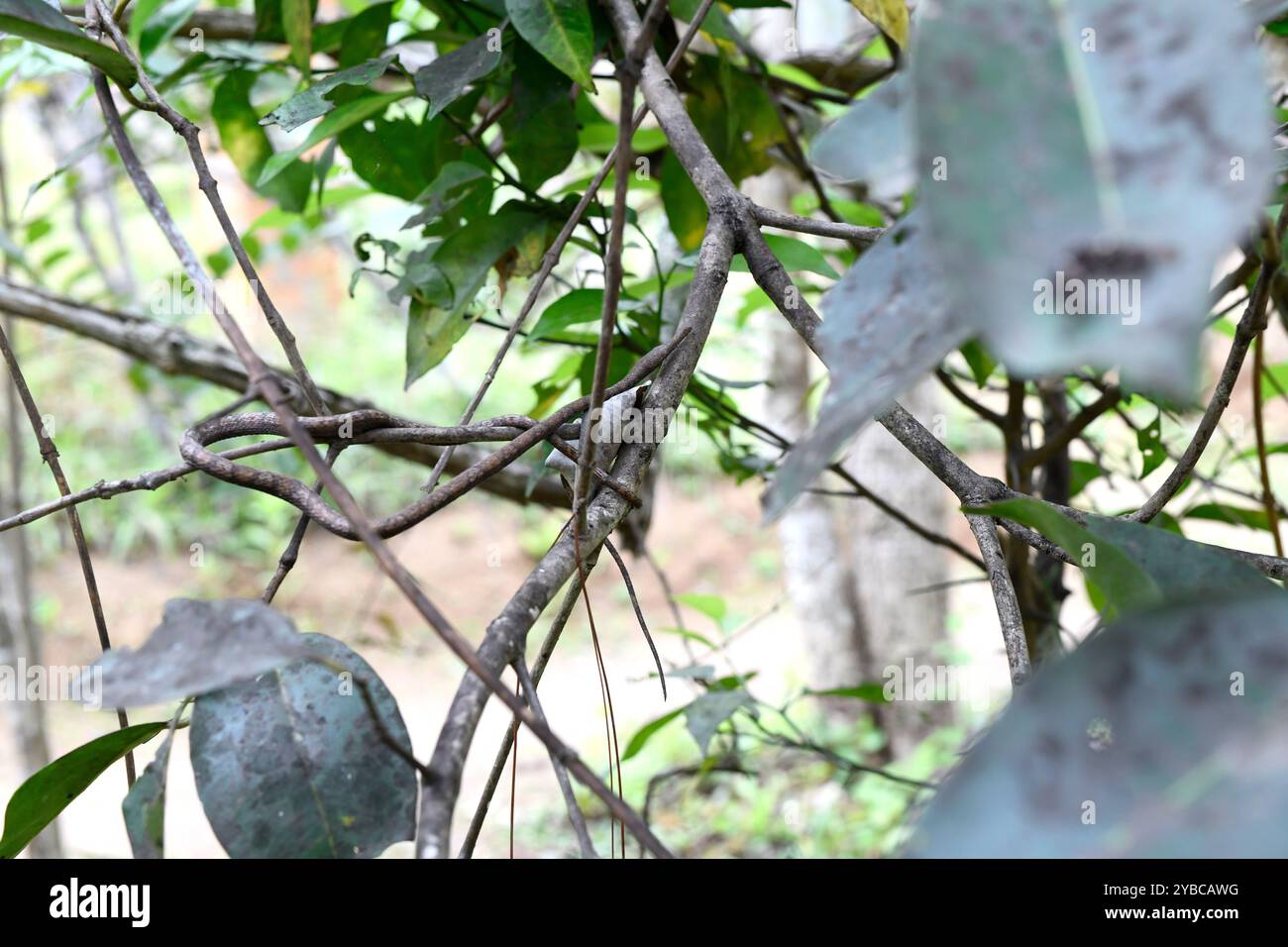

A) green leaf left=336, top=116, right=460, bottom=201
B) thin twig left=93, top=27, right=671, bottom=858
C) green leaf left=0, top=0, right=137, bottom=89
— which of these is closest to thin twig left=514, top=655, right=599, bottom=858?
thin twig left=93, top=27, right=671, bottom=858

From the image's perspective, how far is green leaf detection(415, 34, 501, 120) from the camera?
0.56 metres

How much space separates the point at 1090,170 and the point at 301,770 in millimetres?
285

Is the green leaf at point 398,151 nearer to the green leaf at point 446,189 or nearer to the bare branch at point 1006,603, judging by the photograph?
the green leaf at point 446,189

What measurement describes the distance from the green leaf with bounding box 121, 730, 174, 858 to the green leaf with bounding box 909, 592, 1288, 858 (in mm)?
241

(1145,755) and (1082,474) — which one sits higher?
(1082,474)

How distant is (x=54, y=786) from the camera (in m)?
0.40

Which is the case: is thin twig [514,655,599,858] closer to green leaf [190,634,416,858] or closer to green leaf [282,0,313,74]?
green leaf [190,634,416,858]

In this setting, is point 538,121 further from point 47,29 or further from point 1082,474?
point 1082,474

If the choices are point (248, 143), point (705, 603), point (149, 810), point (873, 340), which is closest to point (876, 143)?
point (873, 340)

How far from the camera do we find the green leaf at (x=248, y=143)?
2.86 feet

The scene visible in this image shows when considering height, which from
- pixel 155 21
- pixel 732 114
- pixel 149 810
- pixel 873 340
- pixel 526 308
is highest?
pixel 155 21

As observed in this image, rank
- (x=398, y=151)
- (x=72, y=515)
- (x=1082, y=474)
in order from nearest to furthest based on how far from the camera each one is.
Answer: (x=72, y=515), (x=398, y=151), (x=1082, y=474)

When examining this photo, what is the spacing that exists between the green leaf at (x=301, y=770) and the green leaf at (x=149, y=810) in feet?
0.05
